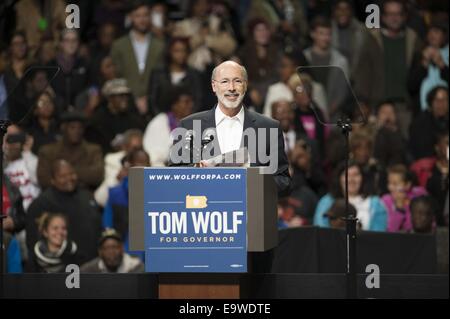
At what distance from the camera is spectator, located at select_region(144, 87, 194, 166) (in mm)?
11695

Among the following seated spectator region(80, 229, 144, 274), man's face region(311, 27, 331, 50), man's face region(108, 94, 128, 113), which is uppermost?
man's face region(311, 27, 331, 50)

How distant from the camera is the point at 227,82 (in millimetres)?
7738

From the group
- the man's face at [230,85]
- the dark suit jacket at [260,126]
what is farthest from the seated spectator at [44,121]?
the man's face at [230,85]

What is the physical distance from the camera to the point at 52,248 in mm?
10250

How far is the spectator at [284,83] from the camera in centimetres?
1245

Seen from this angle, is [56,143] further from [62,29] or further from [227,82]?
[227,82]

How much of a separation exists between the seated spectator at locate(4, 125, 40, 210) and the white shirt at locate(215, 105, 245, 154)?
141 inches

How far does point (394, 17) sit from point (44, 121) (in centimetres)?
341

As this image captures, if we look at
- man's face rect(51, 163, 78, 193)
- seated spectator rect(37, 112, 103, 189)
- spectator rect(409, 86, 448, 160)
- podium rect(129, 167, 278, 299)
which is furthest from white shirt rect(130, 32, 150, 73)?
podium rect(129, 167, 278, 299)

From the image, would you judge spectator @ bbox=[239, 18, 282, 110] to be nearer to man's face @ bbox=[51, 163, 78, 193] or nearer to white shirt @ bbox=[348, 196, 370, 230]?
white shirt @ bbox=[348, 196, 370, 230]

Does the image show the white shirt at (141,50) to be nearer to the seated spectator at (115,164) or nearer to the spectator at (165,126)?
the spectator at (165,126)

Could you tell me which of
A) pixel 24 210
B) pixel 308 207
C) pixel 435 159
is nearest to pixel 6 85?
pixel 24 210

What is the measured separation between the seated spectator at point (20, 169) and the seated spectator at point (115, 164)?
0.52 m
